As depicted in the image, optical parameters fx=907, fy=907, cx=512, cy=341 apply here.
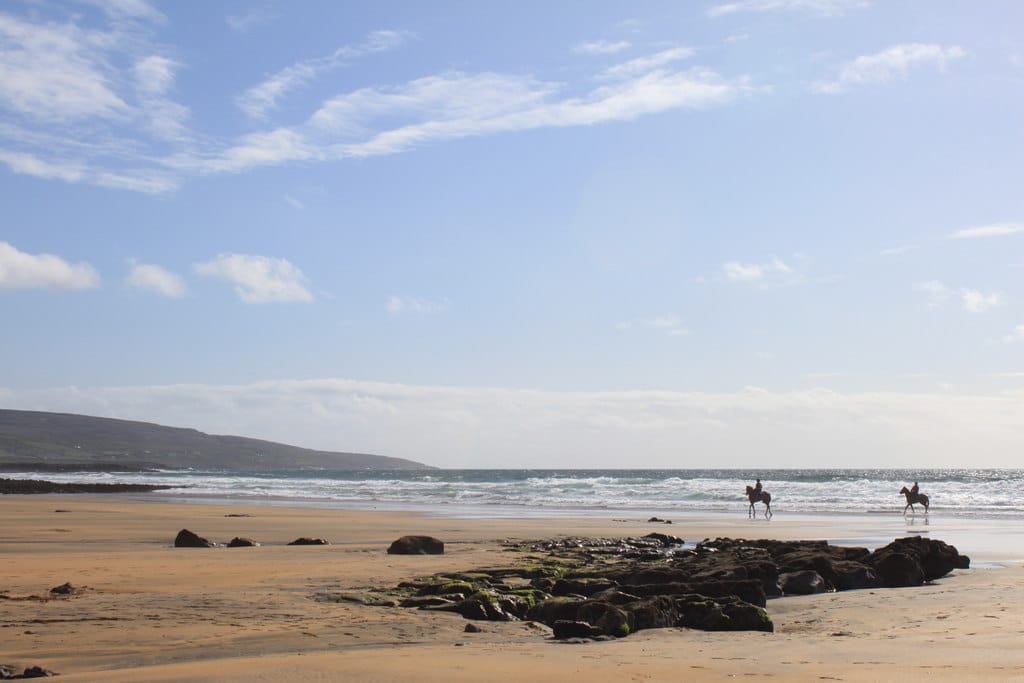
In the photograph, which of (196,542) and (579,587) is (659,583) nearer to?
(579,587)

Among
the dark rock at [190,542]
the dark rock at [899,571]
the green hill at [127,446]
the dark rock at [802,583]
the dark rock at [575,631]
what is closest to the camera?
the dark rock at [575,631]

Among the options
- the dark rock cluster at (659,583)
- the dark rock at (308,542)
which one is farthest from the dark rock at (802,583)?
the dark rock at (308,542)

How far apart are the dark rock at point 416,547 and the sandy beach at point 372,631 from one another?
508 millimetres

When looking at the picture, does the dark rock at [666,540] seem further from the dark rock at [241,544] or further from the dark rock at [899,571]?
the dark rock at [241,544]

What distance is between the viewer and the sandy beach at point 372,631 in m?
6.50

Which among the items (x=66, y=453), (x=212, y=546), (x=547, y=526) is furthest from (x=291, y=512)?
(x=66, y=453)

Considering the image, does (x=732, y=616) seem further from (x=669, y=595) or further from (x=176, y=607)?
(x=176, y=607)

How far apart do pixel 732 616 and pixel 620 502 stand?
115 ft

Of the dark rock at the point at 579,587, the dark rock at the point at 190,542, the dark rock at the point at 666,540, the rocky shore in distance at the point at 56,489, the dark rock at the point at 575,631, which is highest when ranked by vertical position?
the dark rock at the point at 575,631

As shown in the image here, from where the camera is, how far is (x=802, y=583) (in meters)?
12.6

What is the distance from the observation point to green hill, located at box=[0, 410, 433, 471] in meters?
146

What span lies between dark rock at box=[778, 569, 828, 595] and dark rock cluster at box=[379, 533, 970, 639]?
0.01 metres

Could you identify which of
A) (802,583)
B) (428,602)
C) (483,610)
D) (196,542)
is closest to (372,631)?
(483,610)

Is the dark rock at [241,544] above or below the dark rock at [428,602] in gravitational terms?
below
